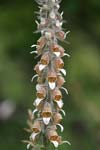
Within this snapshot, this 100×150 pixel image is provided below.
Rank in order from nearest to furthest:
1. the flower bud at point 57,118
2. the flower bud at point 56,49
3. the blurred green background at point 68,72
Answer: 1. the flower bud at point 56,49
2. the flower bud at point 57,118
3. the blurred green background at point 68,72

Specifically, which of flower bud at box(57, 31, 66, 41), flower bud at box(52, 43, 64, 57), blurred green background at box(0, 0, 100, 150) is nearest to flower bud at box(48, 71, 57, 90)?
flower bud at box(52, 43, 64, 57)

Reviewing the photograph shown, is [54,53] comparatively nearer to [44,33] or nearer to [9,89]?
[44,33]

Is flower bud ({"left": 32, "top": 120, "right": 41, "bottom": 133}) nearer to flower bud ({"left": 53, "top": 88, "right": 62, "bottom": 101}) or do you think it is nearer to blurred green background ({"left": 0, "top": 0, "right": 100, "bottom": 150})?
flower bud ({"left": 53, "top": 88, "right": 62, "bottom": 101})

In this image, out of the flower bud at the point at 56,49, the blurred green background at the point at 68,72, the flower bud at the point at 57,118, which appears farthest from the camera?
the blurred green background at the point at 68,72

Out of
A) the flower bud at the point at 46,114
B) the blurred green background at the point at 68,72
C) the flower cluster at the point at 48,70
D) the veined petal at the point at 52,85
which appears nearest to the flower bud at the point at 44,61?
the flower cluster at the point at 48,70

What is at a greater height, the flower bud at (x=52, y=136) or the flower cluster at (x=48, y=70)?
the flower cluster at (x=48, y=70)

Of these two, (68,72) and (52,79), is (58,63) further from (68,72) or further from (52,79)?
(68,72)

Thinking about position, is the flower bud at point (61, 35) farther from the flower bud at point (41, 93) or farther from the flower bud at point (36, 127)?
the flower bud at point (36, 127)
